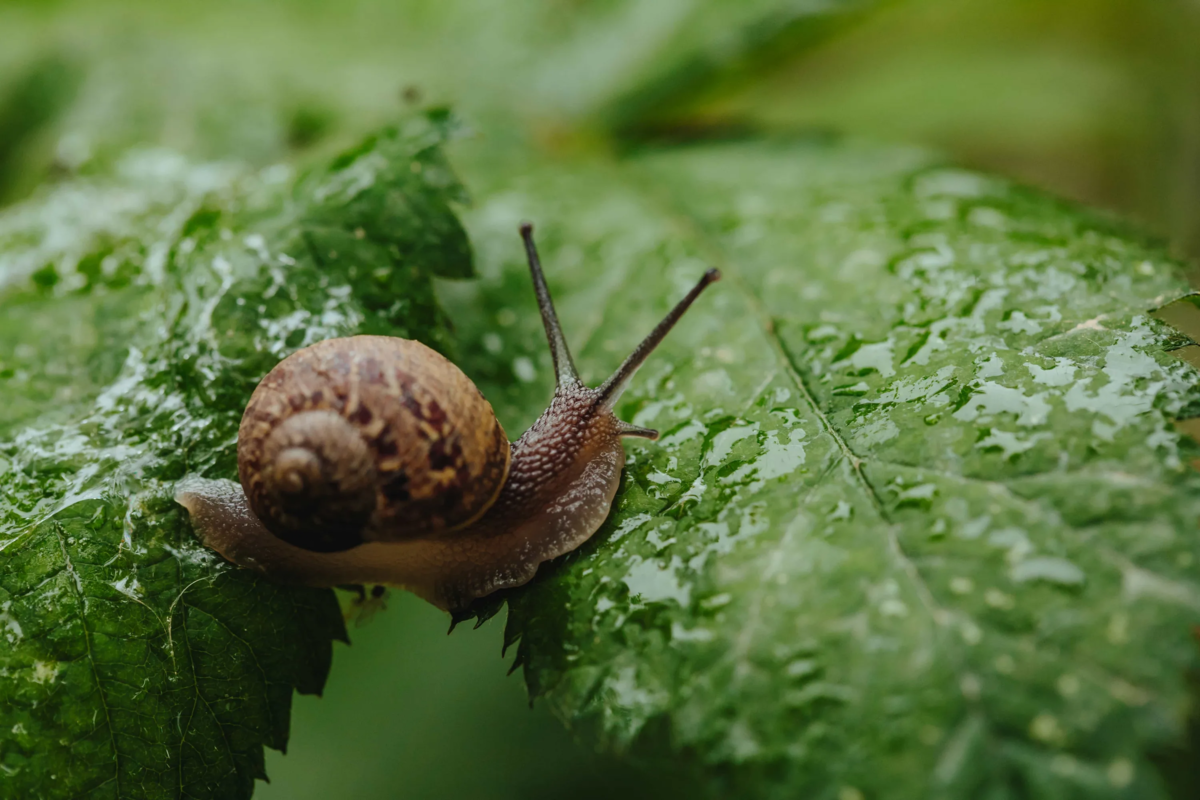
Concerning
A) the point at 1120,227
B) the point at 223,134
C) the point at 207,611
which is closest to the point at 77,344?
the point at 207,611

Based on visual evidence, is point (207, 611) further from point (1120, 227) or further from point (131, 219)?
point (1120, 227)

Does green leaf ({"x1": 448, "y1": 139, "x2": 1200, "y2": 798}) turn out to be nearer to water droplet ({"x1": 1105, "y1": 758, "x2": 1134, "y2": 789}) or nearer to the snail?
water droplet ({"x1": 1105, "y1": 758, "x2": 1134, "y2": 789})

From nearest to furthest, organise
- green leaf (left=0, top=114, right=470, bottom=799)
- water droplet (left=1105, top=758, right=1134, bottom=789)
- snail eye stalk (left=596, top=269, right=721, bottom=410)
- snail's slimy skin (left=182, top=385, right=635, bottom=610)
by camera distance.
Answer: water droplet (left=1105, top=758, right=1134, bottom=789) → green leaf (left=0, top=114, right=470, bottom=799) → snail's slimy skin (left=182, top=385, right=635, bottom=610) → snail eye stalk (left=596, top=269, right=721, bottom=410)

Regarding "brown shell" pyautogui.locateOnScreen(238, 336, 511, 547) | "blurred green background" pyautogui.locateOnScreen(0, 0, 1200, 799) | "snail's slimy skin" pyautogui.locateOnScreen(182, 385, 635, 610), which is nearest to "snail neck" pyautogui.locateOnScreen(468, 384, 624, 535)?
"snail's slimy skin" pyautogui.locateOnScreen(182, 385, 635, 610)

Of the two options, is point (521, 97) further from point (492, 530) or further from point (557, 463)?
point (492, 530)

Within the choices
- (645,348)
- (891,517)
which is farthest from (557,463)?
(891,517)

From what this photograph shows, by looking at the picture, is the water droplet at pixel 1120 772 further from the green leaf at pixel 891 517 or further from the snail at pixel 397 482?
the snail at pixel 397 482
